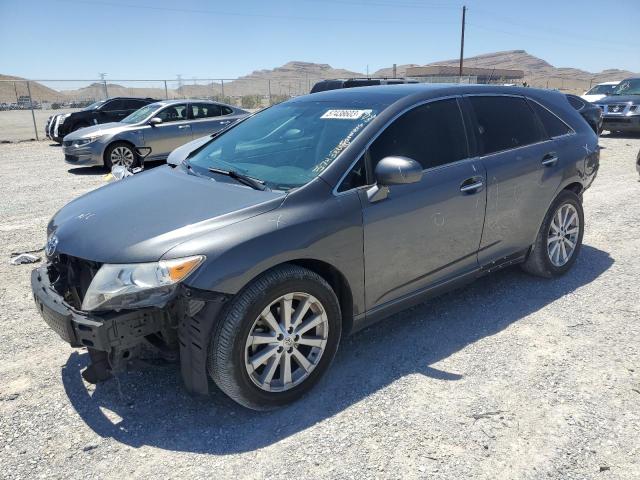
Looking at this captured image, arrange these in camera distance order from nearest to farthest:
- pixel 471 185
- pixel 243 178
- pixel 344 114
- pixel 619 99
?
pixel 243 178, pixel 344 114, pixel 471 185, pixel 619 99

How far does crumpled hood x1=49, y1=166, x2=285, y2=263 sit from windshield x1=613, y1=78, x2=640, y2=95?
55.5 feet

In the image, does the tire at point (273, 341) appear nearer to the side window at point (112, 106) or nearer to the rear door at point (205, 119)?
the rear door at point (205, 119)

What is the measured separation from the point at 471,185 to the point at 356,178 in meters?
1.02

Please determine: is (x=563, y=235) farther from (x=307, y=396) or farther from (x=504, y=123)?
(x=307, y=396)

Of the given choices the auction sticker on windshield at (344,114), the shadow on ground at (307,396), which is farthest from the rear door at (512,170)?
the auction sticker on windshield at (344,114)

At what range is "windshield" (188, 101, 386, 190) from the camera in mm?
3143

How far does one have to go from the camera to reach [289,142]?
3516mm

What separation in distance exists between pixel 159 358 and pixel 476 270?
2.41 metres

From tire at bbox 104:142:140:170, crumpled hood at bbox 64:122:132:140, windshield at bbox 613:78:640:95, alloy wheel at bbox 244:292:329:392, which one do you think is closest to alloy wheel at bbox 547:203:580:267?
alloy wheel at bbox 244:292:329:392

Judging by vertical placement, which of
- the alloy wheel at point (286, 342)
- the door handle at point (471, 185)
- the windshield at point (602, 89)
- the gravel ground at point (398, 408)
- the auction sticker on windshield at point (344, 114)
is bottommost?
the gravel ground at point (398, 408)

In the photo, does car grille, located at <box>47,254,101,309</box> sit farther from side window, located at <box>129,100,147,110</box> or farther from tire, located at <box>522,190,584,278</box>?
side window, located at <box>129,100,147,110</box>

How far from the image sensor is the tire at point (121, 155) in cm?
1062

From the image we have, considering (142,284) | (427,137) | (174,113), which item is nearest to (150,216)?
(142,284)

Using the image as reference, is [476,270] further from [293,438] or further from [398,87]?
[293,438]
